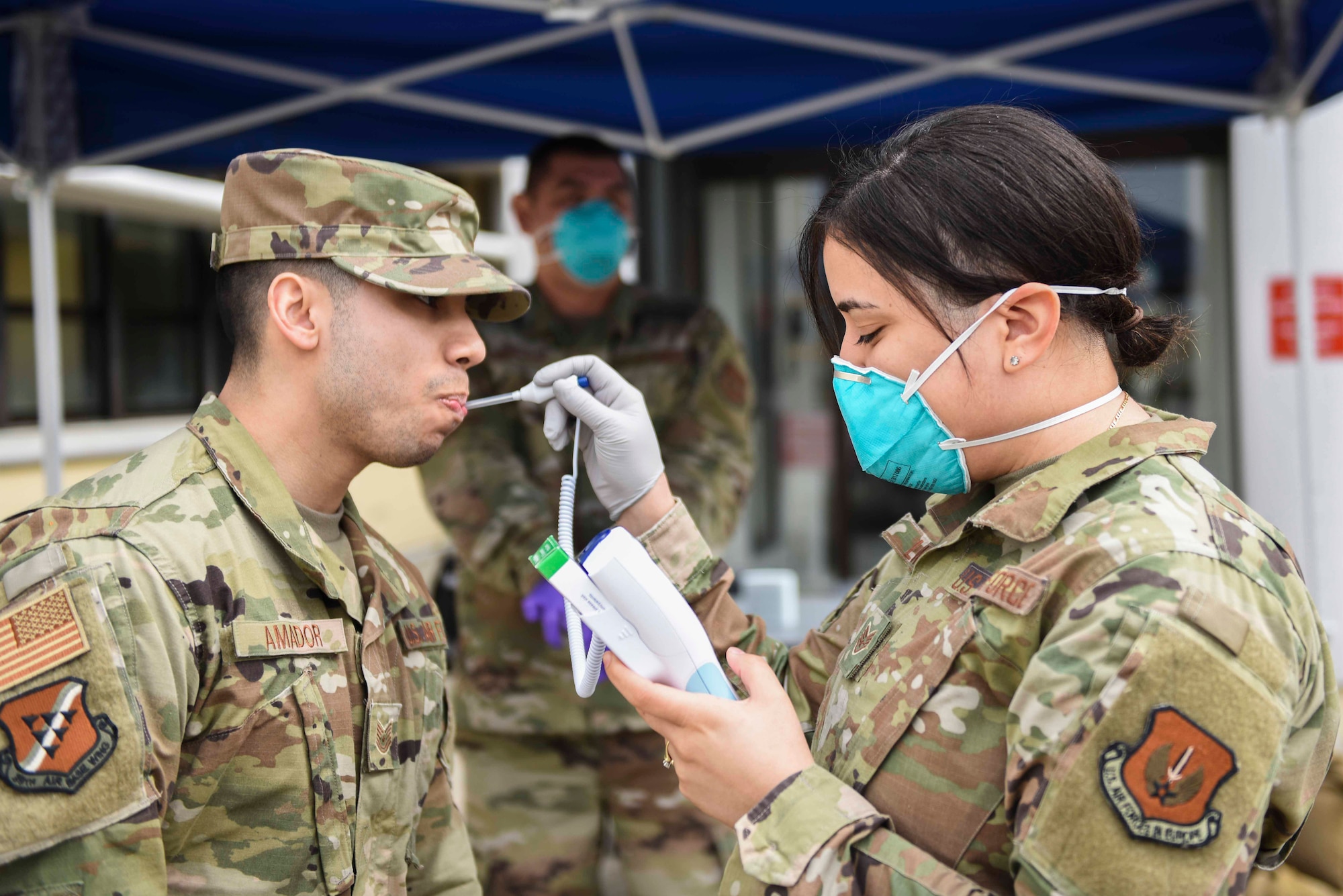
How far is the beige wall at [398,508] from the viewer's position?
20.1ft

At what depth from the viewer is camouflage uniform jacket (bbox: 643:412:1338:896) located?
1014mm

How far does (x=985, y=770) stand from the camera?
1158 mm

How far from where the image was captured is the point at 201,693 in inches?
54.5

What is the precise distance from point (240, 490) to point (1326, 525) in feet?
17.1

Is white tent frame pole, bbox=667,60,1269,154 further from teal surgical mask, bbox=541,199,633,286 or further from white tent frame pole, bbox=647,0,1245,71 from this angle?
teal surgical mask, bbox=541,199,633,286

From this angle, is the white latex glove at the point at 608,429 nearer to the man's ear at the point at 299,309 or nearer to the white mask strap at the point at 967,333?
the man's ear at the point at 299,309

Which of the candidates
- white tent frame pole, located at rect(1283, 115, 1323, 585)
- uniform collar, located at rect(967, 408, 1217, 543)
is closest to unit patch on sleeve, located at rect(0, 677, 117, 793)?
uniform collar, located at rect(967, 408, 1217, 543)

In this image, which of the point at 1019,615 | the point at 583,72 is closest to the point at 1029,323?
the point at 1019,615

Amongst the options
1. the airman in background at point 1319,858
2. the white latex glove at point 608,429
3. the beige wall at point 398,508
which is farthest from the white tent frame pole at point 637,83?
the beige wall at point 398,508

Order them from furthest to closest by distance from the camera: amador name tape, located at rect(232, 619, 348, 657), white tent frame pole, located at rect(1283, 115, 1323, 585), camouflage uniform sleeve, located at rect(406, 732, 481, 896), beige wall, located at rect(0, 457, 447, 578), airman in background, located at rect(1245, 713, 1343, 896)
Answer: beige wall, located at rect(0, 457, 447, 578), white tent frame pole, located at rect(1283, 115, 1323, 585), airman in background, located at rect(1245, 713, 1343, 896), camouflage uniform sleeve, located at rect(406, 732, 481, 896), amador name tape, located at rect(232, 619, 348, 657)

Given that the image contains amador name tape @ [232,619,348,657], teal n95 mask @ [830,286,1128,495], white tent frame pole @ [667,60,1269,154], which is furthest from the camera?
white tent frame pole @ [667,60,1269,154]

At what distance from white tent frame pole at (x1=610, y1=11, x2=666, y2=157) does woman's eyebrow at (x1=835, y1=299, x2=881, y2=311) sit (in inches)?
64.8

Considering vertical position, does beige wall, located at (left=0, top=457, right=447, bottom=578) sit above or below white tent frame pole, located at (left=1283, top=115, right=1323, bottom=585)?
below

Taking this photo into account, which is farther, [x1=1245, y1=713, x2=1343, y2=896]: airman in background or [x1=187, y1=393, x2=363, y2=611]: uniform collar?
[x1=1245, y1=713, x2=1343, y2=896]: airman in background
